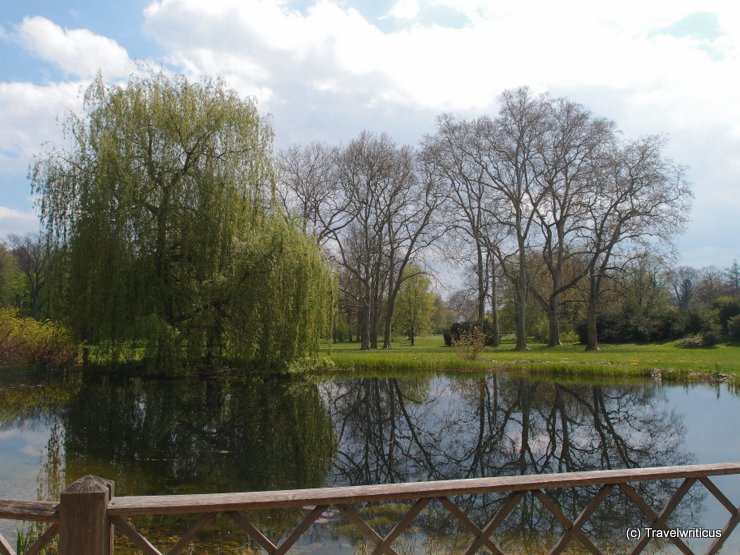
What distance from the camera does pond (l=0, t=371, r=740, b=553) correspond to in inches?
281

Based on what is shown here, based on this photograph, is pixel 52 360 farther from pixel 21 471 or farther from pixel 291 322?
pixel 21 471

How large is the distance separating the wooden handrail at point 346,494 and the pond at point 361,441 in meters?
3.55

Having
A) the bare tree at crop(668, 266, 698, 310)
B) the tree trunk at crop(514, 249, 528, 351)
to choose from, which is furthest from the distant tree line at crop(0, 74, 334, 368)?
the bare tree at crop(668, 266, 698, 310)

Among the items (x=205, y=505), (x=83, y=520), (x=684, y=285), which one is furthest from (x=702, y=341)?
(x=684, y=285)

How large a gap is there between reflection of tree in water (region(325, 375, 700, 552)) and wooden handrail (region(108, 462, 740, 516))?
3.91 meters

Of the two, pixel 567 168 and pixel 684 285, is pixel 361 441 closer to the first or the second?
pixel 567 168

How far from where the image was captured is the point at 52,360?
21.1 metres

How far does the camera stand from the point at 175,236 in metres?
19.0

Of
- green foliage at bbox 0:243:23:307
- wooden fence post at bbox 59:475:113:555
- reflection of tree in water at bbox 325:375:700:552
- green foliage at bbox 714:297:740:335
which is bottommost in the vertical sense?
reflection of tree in water at bbox 325:375:700:552

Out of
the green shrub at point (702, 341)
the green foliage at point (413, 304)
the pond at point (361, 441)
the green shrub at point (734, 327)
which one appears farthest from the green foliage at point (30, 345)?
the green shrub at point (734, 327)

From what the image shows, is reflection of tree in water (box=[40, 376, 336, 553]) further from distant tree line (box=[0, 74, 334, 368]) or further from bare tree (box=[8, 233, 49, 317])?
bare tree (box=[8, 233, 49, 317])

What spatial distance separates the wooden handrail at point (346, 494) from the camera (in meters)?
2.72

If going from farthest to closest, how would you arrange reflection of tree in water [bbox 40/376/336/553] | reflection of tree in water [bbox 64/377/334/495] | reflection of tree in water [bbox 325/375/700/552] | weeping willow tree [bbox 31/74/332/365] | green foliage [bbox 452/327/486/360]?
1. green foliage [bbox 452/327/486/360]
2. weeping willow tree [bbox 31/74/332/365]
3. reflection of tree in water [bbox 64/377/334/495]
4. reflection of tree in water [bbox 40/376/336/553]
5. reflection of tree in water [bbox 325/375/700/552]

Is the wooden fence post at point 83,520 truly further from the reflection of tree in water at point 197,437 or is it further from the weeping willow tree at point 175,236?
the weeping willow tree at point 175,236
